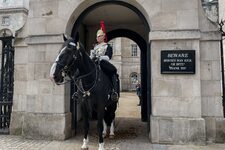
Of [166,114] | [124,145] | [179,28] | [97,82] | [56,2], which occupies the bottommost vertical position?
[124,145]

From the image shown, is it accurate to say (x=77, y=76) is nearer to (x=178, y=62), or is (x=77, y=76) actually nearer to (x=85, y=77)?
(x=85, y=77)

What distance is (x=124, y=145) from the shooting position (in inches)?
238

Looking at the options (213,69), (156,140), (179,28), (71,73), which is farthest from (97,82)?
(213,69)

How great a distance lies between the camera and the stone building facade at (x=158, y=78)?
624cm

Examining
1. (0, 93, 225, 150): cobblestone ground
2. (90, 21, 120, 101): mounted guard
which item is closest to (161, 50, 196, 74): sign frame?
(90, 21, 120, 101): mounted guard

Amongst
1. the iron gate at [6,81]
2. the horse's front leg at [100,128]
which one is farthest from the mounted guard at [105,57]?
the iron gate at [6,81]

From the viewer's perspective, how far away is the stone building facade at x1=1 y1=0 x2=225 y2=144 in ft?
20.5

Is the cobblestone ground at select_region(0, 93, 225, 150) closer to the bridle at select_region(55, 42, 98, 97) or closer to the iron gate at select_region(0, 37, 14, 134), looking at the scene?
the iron gate at select_region(0, 37, 14, 134)

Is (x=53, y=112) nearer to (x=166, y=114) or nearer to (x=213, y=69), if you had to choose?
(x=166, y=114)

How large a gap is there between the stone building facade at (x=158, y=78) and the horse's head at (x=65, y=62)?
6.52 feet

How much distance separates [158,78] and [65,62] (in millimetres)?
2853

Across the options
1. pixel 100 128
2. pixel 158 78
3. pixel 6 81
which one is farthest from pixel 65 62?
pixel 6 81

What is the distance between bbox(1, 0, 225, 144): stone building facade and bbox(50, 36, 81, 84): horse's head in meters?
1.99

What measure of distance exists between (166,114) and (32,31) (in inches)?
193
